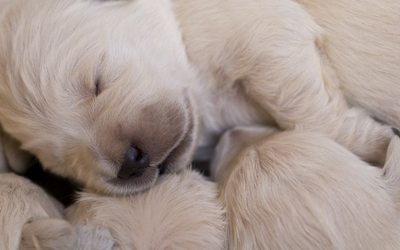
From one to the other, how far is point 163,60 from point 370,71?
2.53 ft

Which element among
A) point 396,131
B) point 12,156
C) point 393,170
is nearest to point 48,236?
point 12,156

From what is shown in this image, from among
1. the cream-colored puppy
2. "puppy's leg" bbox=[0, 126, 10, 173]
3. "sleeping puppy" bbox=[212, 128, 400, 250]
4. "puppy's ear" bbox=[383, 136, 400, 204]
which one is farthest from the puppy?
"puppy's ear" bbox=[383, 136, 400, 204]

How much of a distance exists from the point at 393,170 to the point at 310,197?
0.34 metres

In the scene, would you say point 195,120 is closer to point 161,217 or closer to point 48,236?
point 161,217

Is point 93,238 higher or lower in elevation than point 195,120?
lower

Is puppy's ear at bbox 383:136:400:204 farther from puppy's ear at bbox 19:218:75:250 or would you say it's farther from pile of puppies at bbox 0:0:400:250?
puppy's ear at bbox 19:218:75:250

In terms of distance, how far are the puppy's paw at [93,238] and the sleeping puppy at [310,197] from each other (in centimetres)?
42

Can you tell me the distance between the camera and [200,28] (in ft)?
5.17

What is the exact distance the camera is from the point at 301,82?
58.9 inches

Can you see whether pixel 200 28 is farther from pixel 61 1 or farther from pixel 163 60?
pixel 61 1

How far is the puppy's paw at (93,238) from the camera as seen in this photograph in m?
1.35

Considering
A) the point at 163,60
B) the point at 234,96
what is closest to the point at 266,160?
the point at 234,96

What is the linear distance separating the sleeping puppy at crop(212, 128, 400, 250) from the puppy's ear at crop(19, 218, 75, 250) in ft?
1.77

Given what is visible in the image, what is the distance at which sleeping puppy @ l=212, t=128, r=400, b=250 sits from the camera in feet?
4.25
